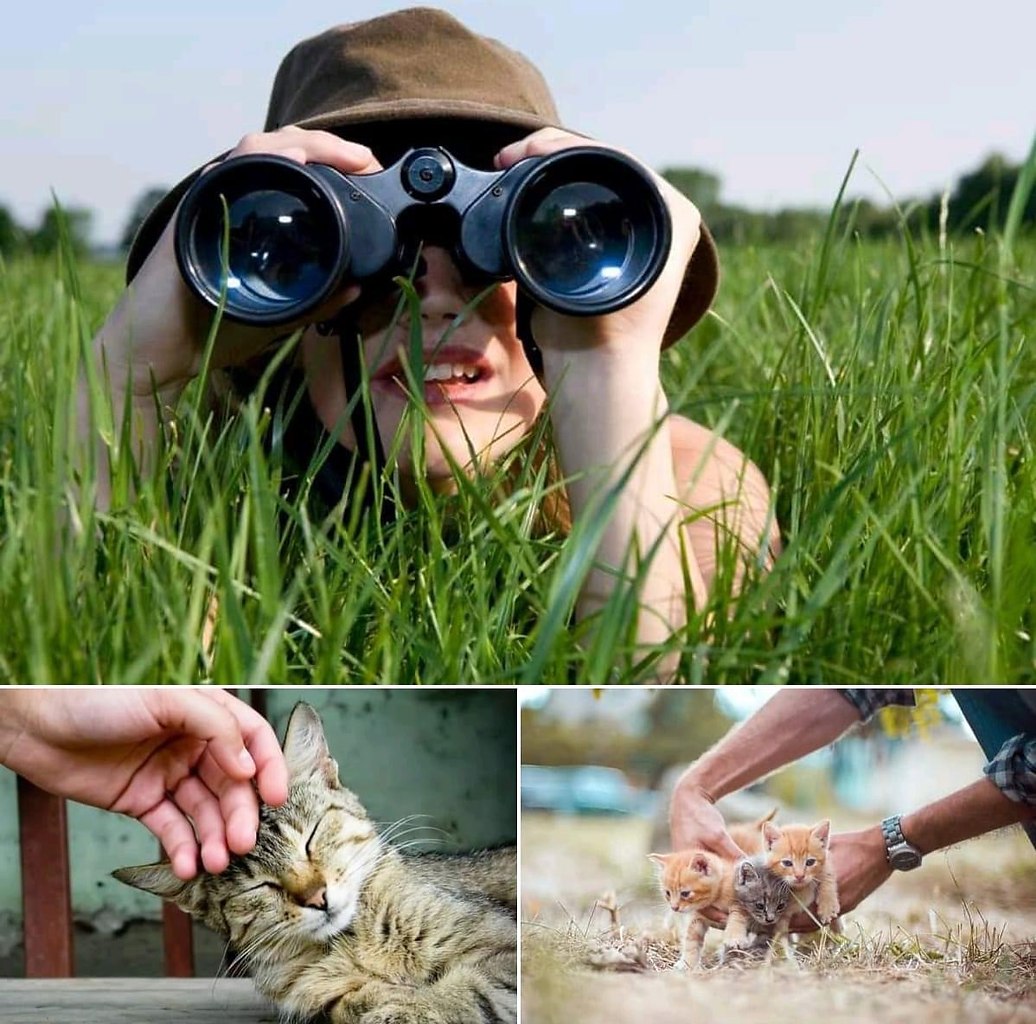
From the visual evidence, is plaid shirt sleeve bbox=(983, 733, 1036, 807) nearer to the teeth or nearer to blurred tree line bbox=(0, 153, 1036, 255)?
the teeth

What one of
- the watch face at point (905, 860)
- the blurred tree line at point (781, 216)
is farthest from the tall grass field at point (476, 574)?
the blurred tree line at point (781, 216)

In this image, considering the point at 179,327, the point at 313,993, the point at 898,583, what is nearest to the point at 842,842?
the point at 898,583

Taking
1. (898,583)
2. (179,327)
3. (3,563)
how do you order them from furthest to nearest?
1. (179,327)
2. (898,583)
3. (3,563)

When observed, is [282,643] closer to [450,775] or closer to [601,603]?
[450,775]

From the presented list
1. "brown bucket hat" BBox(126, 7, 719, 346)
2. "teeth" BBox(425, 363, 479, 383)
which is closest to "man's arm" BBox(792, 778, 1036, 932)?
"teeth" BBox(425, 363, 479, 383)

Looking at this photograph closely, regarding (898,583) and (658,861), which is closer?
(658,861)

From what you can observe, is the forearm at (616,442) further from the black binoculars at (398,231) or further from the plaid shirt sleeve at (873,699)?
the plaid shirt sleeve at (873,699)

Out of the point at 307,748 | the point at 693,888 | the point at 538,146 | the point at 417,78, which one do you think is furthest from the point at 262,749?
the point at 417,78
